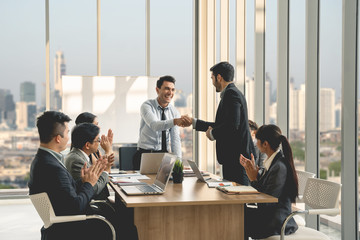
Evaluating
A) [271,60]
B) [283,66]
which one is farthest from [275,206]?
[271,60]

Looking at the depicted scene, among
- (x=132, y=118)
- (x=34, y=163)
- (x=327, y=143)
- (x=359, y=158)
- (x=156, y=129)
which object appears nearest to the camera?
(x=34, y=163)

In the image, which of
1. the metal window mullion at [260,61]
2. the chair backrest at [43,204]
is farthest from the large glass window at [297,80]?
the chair backrest at [43,204]

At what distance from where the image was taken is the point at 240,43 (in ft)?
21.4

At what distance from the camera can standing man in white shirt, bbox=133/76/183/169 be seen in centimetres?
545

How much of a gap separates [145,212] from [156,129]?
2112mm

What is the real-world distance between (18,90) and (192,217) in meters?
5.39

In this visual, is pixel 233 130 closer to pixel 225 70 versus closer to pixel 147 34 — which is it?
pixel 225 70

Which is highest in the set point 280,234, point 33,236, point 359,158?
point 359,158

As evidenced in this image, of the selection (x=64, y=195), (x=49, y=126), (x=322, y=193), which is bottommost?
(x=322, y=193)

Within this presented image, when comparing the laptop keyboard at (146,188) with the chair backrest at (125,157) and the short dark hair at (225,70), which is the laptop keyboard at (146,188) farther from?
the chair backrest at (125,157)

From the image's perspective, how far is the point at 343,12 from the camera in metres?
4.08

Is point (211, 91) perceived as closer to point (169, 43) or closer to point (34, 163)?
point (169, 43)

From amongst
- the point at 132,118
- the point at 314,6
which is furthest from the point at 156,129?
the point at 132,118

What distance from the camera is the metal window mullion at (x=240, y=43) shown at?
6469 mm
